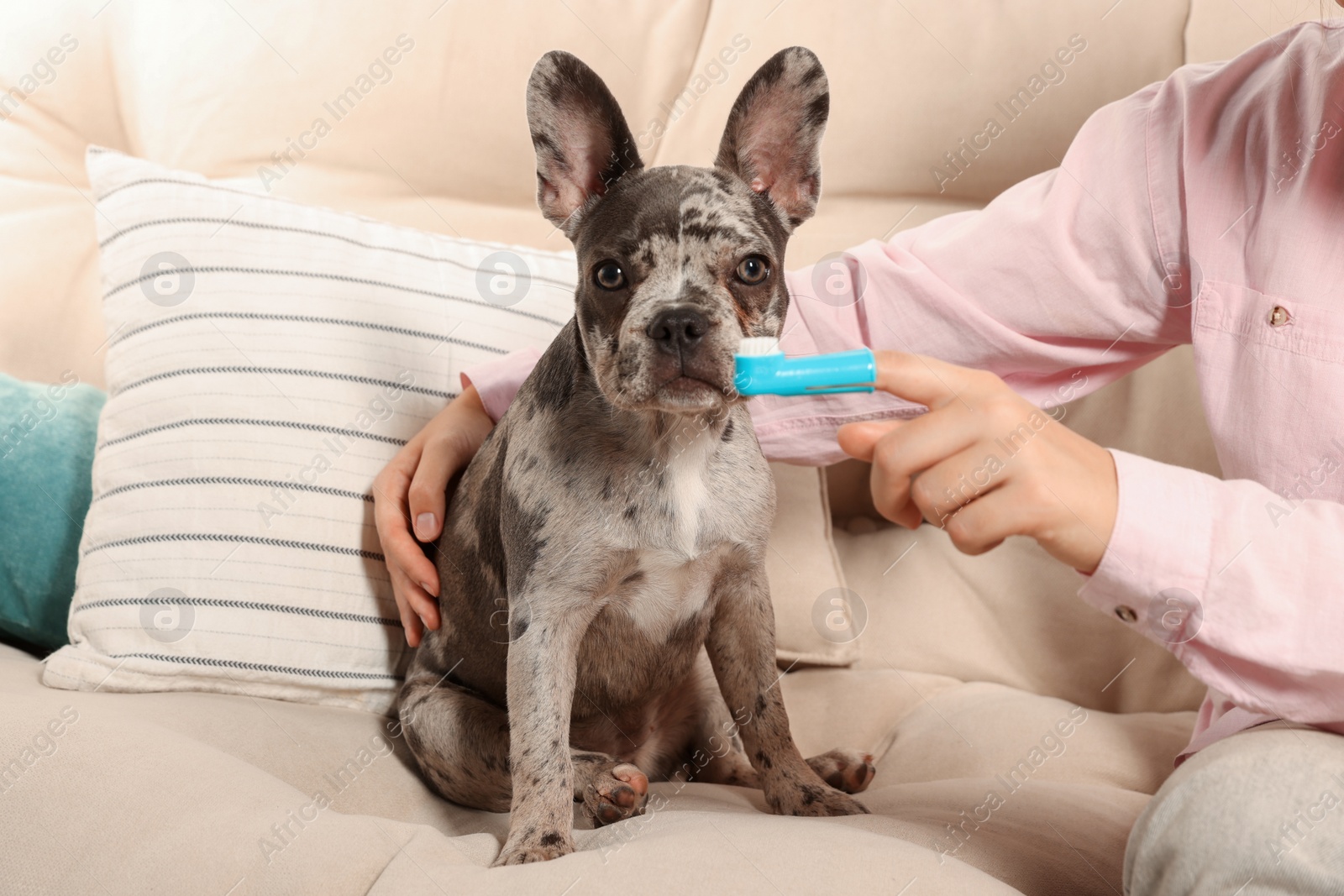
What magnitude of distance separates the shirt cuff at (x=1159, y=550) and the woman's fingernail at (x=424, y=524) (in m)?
Answer: 1.10

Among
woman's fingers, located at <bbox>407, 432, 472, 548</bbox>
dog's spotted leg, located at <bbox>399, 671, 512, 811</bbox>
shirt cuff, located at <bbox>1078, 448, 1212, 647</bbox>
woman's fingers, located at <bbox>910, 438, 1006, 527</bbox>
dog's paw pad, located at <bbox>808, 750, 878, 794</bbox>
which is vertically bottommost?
dog's paw pad, located at <bbox>808, 750, 878, 794</bbox>

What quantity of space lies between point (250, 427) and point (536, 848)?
1020 millimetres

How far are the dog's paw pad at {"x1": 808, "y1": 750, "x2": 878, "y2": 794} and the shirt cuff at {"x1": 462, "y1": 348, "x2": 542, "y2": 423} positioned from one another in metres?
0.89

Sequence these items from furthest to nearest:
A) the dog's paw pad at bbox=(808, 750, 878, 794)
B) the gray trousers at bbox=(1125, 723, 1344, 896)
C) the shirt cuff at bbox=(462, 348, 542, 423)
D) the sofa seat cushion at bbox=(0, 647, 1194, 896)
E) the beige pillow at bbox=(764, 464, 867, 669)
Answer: the beige pillow at bbox=(764, 464, 867, 669) < the shirt cuff at bbox=(462, 348, 542, 423) < the dog's paw pad at bbox=(808, 750, 878, 794) < the sofa seat cushion at bbox=(0, 647, 1194, 896) < the gray trousers at bbox=(1125, 723, 1344, 896)

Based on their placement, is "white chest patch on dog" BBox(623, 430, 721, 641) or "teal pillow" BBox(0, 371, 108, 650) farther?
"teal pillow" BBox(0, 371, 108, 650)

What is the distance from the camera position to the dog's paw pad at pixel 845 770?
1.68 m

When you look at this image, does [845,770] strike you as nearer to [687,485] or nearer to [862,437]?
[687,485]

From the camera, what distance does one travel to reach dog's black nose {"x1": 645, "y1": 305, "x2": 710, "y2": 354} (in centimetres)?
125

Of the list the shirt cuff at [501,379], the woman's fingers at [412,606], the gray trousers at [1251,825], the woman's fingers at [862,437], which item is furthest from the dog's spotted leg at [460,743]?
the gray trousers at [1251,825]

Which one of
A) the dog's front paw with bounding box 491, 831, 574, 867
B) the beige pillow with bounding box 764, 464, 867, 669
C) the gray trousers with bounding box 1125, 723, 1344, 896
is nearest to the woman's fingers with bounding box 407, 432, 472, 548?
the dog's front paw with bounding box 491, 831, 574, 867

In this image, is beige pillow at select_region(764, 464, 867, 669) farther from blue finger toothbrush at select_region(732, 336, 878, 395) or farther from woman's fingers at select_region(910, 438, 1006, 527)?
woman's fingers at select_region(910, 438, 1006, 527)

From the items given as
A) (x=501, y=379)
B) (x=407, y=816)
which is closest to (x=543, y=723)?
(x=407, y=816)

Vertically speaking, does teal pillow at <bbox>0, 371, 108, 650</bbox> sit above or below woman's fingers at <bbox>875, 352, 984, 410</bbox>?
below

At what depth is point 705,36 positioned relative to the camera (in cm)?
256
